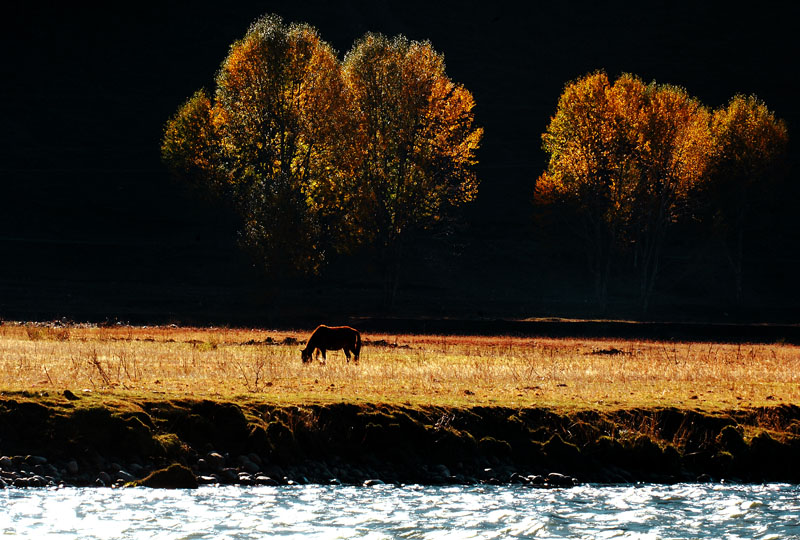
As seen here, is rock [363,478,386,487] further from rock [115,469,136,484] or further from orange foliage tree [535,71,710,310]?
orange foliage tree [535,71,710,310]

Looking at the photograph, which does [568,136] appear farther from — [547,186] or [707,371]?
[707,371]

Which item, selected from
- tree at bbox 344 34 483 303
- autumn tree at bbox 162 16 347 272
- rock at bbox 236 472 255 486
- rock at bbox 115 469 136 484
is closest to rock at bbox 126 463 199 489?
rock at bbox 115 469 136 484

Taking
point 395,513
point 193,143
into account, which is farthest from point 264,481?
point 193,143

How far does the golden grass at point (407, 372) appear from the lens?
23.4 metres

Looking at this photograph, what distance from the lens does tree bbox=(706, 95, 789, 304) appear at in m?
75.8

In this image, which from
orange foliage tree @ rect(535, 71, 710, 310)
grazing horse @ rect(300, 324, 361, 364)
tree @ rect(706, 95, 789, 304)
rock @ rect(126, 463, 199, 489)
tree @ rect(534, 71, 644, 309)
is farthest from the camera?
tree @ rect(706, 95, 789, 304)

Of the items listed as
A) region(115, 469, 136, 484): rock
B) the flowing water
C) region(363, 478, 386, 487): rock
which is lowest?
the flowing water

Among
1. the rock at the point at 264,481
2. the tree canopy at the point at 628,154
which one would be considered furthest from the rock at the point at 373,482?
the tree canopy at the point at 628,154

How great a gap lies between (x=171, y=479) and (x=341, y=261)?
7005cm

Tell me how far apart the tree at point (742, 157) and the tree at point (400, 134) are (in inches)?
824

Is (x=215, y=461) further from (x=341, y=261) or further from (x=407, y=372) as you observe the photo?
(x=341, y=261)

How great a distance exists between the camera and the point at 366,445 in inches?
803

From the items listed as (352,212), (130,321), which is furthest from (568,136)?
(130,321)

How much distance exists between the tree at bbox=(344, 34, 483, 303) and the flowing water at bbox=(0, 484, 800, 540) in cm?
4714
